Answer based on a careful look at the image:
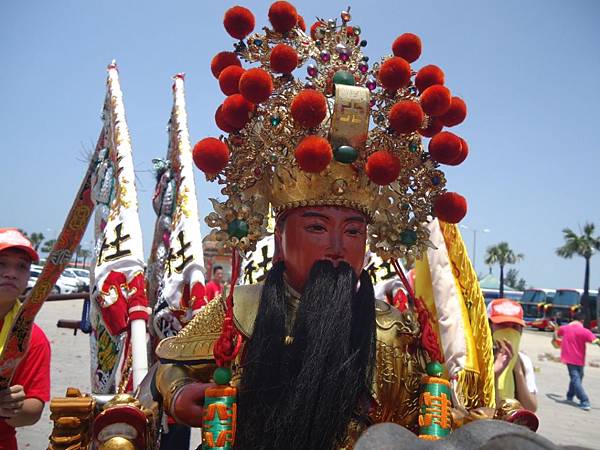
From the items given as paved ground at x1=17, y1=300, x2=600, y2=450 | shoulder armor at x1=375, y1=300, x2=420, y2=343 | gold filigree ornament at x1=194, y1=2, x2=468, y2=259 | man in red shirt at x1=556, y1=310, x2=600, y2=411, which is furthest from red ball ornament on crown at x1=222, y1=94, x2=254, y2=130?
man in red shirt at x1=556, y1=310, x2=600, y2=411

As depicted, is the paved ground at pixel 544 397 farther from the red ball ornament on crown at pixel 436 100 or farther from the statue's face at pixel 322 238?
the red ball ornament on crown at pixel 436 100

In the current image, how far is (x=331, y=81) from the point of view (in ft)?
8.15

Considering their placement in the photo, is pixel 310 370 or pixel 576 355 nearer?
pixel 310 370

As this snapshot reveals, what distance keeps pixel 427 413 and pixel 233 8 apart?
1971mm

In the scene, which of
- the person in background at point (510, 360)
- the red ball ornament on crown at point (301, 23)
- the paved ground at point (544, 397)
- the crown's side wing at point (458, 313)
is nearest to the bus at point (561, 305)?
the paved ground at point (544, 397)

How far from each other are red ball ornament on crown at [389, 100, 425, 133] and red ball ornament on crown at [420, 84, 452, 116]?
77 mm

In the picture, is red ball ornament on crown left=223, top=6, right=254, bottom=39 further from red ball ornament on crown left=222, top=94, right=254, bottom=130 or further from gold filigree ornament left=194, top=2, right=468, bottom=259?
red ball ornament on crown left=222, top=94, right=254, bottom=130

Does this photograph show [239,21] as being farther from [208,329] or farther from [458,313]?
[458,313]

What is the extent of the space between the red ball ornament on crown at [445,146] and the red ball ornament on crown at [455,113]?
10cm

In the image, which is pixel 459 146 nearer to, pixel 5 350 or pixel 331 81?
pixel 331 81

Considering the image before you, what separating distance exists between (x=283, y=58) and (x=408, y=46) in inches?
23.3

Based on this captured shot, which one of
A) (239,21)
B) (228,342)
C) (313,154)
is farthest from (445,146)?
(228,342)

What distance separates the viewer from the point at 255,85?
221cm

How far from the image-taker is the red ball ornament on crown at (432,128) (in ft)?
8.27
